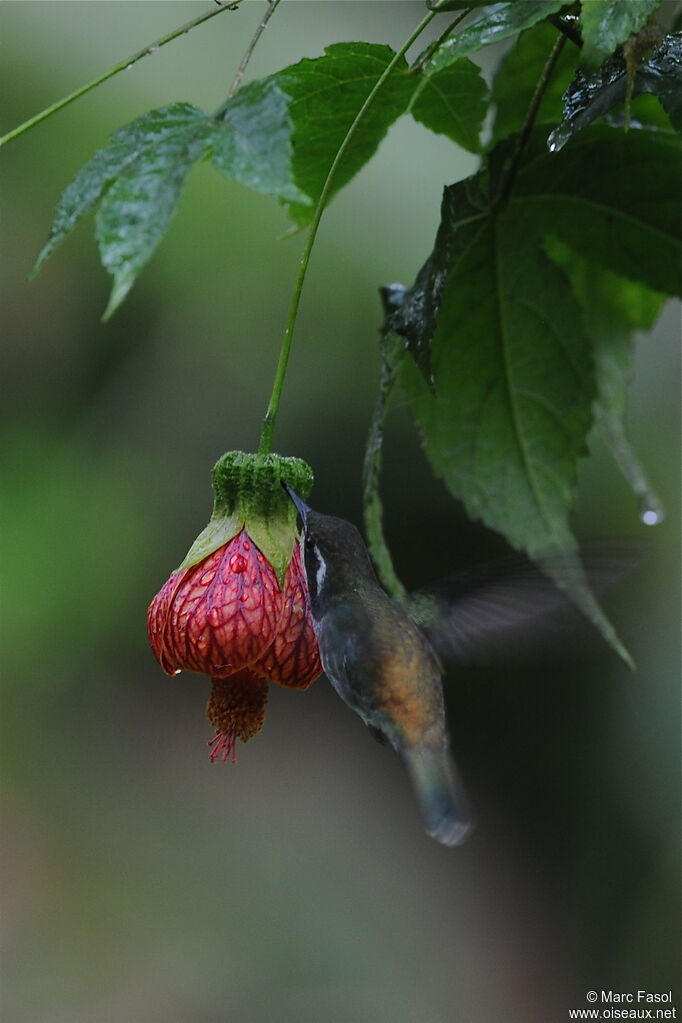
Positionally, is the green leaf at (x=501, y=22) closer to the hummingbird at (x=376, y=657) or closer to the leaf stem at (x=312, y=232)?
the leaf stem at (x=312, y=232)

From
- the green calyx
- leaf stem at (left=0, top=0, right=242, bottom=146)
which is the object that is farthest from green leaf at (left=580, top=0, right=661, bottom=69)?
the green calyx

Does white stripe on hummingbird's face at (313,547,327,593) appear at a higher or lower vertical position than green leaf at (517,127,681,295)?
lower

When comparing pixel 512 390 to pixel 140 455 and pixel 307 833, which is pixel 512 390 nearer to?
pixel 140 455

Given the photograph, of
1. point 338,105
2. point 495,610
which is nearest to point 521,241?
point 338,105

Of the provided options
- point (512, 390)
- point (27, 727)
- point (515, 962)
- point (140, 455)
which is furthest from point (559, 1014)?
point (512, 390)

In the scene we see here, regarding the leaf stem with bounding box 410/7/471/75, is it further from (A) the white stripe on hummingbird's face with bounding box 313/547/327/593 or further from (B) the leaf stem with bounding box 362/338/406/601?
(A) the white stripe on hummingbird's face with bounding box 313/547/327/593
